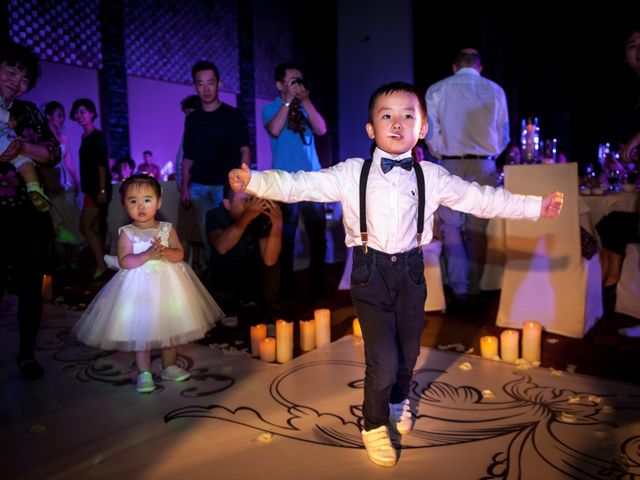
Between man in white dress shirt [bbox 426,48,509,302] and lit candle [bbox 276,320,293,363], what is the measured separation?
157 cm

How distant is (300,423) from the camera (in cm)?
209

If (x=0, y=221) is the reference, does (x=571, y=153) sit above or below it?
above

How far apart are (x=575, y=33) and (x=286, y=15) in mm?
6209

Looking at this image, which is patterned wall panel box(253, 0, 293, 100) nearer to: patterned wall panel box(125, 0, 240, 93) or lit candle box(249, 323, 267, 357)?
patterned wall panel box(125, 0, 240, 93)

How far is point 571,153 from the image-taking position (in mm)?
8812

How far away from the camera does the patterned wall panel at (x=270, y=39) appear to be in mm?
11750

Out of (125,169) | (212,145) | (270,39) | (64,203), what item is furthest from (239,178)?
(270,39)

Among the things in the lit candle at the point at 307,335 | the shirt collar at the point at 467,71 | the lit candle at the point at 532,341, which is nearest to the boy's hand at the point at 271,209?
the lit candle at the point at 307,335

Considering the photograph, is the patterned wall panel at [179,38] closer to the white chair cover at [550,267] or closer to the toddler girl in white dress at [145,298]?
the toddler girl in white dress at [145,298]

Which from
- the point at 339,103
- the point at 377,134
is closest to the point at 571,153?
the point at 339,103

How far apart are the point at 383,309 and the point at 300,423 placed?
58cm

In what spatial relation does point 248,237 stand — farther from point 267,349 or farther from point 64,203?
point 64,203

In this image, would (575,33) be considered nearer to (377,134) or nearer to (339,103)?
(339,103)

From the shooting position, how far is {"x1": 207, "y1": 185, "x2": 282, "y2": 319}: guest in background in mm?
3236
